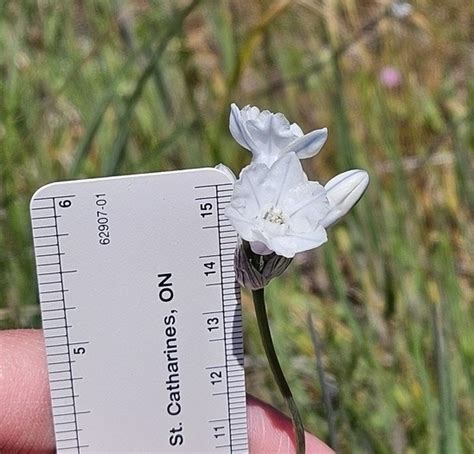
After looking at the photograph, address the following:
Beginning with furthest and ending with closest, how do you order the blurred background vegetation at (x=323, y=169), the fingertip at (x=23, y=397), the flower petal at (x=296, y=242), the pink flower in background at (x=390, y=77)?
the pink flower in background at (x=390, y=77) < the blurred background vegetation at (x=323, y=169) < the fingertip at (x=23, y=397) < the flower petal at (x=296, y=242)

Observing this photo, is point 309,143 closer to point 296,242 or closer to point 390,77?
point 296,242

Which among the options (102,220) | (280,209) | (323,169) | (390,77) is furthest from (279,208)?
(390,77)

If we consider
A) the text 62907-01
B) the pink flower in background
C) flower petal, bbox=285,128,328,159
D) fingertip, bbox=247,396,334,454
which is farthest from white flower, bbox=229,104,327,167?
the pink flower in background

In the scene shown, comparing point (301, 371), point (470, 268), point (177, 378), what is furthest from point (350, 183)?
point (470, 268)

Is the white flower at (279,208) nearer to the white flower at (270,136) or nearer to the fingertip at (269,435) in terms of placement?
the white flower at (270,136)

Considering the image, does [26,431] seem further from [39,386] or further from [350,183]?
[350,183]

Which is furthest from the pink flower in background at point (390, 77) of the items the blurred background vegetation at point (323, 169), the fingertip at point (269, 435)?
the fingertip at point (269, 435)
